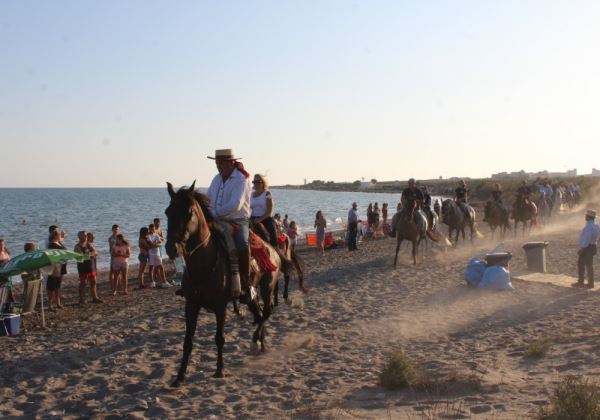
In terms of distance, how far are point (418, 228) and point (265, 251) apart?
35.0ft

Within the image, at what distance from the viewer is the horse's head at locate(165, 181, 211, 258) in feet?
20.5

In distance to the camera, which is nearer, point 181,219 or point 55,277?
point 181,219

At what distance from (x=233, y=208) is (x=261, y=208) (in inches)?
88.2

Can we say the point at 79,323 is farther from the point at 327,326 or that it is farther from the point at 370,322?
the point at 370,322

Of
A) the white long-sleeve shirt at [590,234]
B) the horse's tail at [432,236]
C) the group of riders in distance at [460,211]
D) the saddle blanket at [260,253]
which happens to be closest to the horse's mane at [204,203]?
the saddle blanket at [260,253]

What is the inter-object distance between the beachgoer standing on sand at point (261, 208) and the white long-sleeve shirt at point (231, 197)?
1798 mm

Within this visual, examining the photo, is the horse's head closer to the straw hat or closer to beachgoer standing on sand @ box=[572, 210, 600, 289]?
the straw hat

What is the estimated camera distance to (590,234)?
44.6ft

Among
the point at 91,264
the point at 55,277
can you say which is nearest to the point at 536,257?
the point at 91,264

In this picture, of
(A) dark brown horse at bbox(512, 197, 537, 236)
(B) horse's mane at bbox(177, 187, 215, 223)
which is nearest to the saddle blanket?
(B) horse's mane at bbox(177, 187, 215, 223)

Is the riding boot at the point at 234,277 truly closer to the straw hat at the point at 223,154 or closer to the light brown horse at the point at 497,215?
the straw hat at the point at 223,154

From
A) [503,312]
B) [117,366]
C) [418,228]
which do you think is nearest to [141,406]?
[117,366]

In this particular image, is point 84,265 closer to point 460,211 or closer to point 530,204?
point 460,211

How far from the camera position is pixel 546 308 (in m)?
11.6
